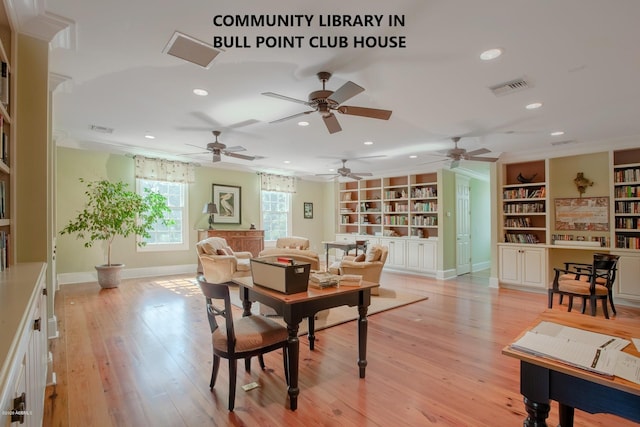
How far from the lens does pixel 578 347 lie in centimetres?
118

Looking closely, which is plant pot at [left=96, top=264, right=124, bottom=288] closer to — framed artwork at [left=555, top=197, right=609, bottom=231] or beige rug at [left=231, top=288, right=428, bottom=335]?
beige rug at [left=231, top=288, right=428, bottom=335]

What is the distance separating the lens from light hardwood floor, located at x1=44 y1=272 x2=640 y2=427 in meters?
2.09

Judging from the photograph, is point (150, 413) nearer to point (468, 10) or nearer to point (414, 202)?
point (468, 10)

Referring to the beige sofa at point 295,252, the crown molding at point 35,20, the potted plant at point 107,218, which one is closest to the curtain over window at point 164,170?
the potted plant at point 107,218

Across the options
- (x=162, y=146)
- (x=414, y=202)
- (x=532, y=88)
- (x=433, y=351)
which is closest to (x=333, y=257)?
(x=414, y=202)

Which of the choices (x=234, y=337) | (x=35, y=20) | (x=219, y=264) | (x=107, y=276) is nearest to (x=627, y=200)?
(x=234, y=337)

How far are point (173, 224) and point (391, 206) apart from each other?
5.30m

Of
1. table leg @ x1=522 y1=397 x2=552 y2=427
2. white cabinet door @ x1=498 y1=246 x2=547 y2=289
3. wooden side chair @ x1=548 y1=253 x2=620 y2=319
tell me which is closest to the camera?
table leg @ x1=522 y1=397 x2=552 y2=427

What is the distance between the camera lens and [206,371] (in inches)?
105

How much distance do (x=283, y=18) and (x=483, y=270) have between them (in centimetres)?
807

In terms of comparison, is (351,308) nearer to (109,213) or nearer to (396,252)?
(396,252)

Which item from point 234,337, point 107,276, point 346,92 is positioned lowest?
point 107,276

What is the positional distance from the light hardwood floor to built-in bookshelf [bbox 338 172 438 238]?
3456 millimetres

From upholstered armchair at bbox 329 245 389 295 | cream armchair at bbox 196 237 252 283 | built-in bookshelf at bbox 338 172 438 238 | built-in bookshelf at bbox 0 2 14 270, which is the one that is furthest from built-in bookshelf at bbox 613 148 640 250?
built-in bookshelf at bbox 0 2 14 270
